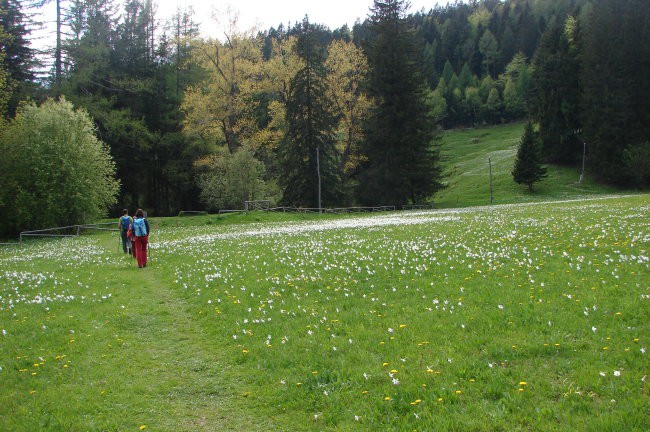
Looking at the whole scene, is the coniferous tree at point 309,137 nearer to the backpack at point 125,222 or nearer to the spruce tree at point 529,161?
the backpack at point 125,222

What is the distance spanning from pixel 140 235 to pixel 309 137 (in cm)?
3898

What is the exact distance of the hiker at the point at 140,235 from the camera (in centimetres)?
1839

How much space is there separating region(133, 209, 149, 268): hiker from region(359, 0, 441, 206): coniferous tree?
141 ft

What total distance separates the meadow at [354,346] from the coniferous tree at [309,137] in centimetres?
4155

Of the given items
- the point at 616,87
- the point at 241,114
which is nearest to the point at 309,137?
the point at 241,114

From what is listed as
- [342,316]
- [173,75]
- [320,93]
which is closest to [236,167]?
[320,93]

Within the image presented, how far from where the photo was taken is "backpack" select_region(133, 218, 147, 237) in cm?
1836

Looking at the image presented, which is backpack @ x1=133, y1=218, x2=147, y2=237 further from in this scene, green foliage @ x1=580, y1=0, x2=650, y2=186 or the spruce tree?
green foliage @ x1=580, y1=0, x2=650, y2=186

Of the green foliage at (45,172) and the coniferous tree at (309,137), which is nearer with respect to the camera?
the green foliage at (45,172)

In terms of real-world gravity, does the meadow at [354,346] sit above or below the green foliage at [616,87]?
below

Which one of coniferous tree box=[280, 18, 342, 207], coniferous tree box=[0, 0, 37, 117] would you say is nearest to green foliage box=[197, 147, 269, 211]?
coniferous tree box=[280, 18, 342, 207]

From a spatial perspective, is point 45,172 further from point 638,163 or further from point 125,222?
point 638,163

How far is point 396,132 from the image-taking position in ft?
194

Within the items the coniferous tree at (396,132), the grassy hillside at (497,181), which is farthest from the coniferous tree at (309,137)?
the grassy hillside at (497,181)
